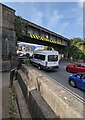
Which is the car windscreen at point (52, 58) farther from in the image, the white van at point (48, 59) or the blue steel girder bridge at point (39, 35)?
the blue steel girder bridge at point (39, 35)

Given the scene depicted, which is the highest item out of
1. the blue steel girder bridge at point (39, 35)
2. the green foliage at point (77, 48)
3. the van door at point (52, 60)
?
the blue steel girder bridge at point (39, 35)

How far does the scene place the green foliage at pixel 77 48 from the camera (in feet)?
164

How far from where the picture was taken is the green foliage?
49894mm

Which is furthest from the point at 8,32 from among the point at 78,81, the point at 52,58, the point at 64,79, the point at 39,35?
the point at 78,81

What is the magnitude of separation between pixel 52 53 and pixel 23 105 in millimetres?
16031

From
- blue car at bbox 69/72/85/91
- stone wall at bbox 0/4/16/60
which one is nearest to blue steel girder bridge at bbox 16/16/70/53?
stone wall at bbox 0/4/16/60

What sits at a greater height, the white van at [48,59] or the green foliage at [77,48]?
the green foliage at [77,48]

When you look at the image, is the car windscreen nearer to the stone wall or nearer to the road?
the road

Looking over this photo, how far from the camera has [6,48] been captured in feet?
82.5

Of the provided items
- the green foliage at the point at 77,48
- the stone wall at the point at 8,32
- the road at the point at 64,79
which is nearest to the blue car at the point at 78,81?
the road at the point at 64,79

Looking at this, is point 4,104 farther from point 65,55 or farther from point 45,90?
point 65,55

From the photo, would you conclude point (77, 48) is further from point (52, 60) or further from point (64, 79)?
point (64, 79)

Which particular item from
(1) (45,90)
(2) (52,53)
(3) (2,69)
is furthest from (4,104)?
(2) (52,53)

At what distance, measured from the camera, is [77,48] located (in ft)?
169
